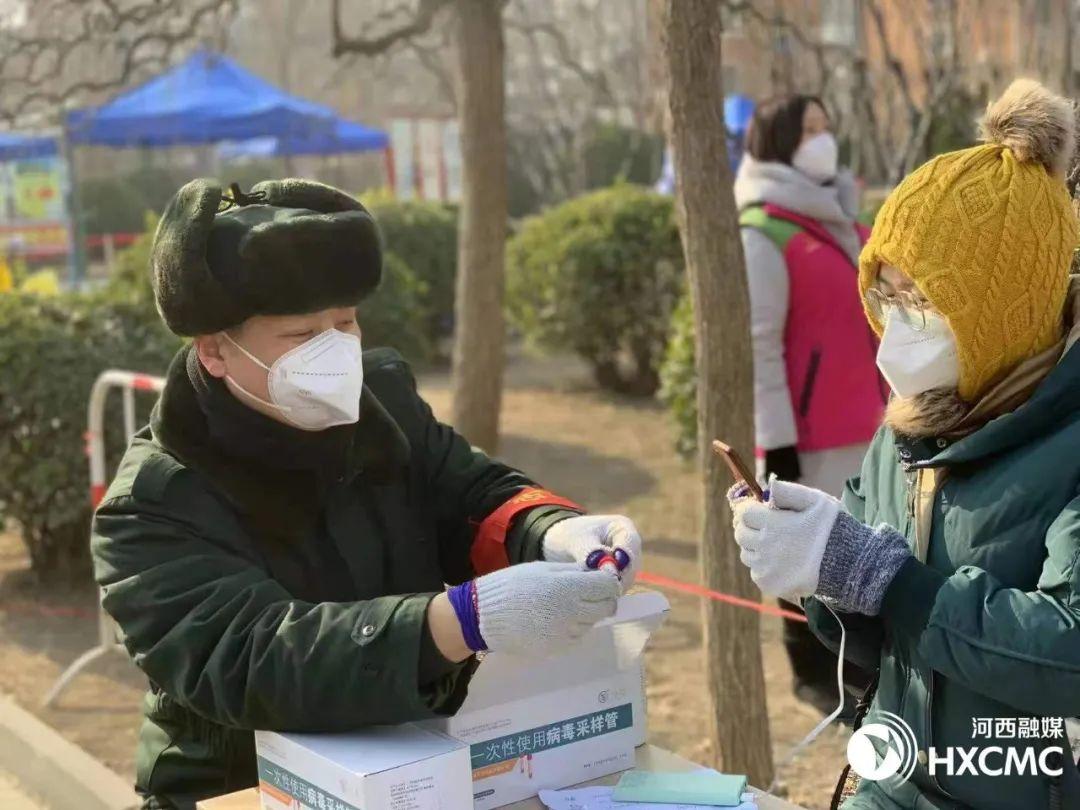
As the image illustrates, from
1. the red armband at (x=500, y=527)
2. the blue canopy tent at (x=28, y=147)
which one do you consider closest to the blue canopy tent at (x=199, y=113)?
the blue canopy tent at (x=28, y=147)

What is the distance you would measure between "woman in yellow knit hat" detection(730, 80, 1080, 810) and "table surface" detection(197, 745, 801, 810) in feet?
0.47

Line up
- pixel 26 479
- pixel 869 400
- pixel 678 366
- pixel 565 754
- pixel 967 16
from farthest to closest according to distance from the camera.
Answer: pixel 967 16, pixel 678 366, pixel 26 479, pixel 869 400, pixel 565 754

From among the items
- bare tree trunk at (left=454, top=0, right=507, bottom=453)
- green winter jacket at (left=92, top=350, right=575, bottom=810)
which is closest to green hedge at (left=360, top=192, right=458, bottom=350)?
bare tree trunk at (left=454, top=0, right=507, bottom=453)

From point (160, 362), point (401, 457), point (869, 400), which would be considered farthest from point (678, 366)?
point (401, 457)

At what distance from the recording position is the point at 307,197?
238cm

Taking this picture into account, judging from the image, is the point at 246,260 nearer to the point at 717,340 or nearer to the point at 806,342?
the point at 717,340

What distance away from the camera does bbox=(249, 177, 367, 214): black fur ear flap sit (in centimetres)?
237

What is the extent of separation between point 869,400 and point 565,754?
2655mm

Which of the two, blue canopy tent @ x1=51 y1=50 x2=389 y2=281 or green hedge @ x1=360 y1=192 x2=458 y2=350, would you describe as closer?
green hedge @ x1=360 y1=192 x2=458 y2=350

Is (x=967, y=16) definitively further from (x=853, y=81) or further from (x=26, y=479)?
(x=26, y=479)

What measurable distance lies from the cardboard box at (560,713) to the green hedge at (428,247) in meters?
11.0

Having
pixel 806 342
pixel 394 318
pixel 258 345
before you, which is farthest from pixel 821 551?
pixel 394 318

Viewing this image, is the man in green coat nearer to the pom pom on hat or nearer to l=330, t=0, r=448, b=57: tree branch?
the pom pom on hat

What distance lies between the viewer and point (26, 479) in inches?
246
